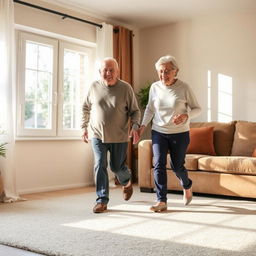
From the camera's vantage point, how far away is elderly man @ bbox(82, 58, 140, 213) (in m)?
3.22

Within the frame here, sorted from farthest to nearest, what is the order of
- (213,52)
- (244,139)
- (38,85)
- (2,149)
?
1. (213,52)
2. (38,85)
3. (244,139)
4. (2,149)

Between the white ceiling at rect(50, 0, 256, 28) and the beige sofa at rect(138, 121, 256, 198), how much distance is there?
4.74ft

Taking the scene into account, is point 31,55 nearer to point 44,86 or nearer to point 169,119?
point 44,86

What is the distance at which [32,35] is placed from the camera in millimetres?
4648

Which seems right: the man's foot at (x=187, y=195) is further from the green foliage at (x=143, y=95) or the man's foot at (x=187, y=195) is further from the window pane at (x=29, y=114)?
the green foliage at (x=143, y=95)

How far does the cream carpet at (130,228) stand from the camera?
84.7 inches

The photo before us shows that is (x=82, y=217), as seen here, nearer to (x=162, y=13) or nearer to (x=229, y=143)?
(x=229, y=143)

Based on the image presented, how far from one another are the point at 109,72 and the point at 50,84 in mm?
1786

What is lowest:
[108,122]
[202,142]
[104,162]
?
[104,162]

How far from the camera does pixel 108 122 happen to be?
127 inches

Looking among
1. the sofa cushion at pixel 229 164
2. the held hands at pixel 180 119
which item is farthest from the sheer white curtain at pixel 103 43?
the held hands at pixel 180 119

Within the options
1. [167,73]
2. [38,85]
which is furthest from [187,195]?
[38,85]

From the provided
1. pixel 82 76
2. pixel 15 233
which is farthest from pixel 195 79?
pixel 15 233

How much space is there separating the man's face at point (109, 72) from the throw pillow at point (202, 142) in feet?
5.75
